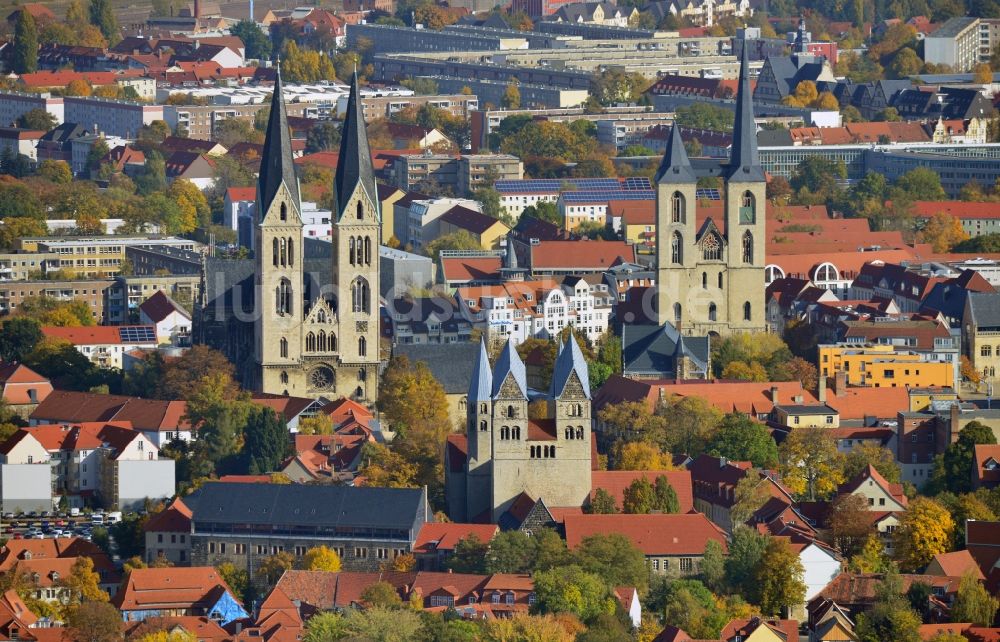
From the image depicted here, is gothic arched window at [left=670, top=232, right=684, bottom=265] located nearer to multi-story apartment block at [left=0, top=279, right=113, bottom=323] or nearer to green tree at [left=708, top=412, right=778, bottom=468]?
green tree at [left=708, top=412, right=778, bottom=468]

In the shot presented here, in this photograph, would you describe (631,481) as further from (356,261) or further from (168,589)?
(356,261)

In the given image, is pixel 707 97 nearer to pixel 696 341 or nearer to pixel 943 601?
pixel 696 341

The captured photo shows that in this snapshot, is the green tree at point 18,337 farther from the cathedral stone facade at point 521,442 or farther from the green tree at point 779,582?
the green tree at point 779,582

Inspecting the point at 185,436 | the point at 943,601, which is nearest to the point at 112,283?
the point at 185,436

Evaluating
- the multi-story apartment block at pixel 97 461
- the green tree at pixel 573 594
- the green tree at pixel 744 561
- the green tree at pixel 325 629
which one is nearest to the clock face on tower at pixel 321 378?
the multi-story apartment block at pixel 97 461

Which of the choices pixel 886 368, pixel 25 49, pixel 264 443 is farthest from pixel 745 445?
pixel 25 49

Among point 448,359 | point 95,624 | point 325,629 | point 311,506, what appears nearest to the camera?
point 325,629
